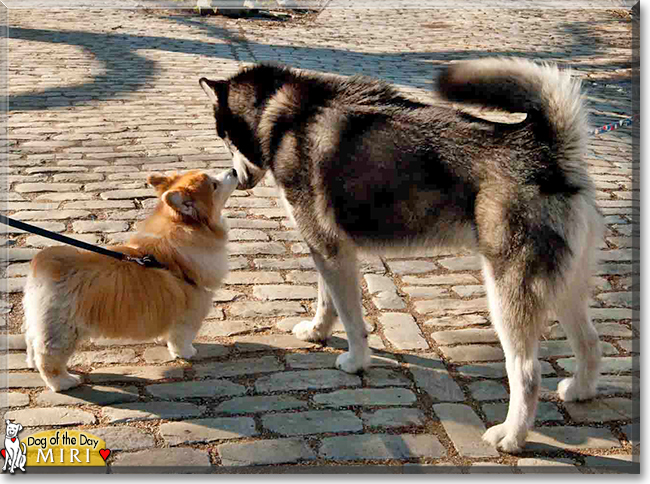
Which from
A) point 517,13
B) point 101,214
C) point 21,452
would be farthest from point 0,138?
point 517,13

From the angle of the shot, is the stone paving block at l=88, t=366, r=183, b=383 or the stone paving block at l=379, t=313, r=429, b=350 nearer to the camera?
the stone paving block at l=88, t=366, r=183, b=383

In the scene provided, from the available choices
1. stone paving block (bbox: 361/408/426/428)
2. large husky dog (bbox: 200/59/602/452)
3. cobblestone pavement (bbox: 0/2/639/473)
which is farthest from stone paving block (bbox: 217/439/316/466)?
large husky dog (bbox: 200/59/602/452)

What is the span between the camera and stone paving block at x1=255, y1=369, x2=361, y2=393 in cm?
448

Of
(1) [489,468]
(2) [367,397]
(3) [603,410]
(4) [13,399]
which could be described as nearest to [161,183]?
(4) [13,399]

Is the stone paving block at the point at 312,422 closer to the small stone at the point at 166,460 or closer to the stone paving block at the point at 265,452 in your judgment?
the stone paving block at the point at 265,452

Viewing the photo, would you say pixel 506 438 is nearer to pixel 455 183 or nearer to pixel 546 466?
pixel 546 466

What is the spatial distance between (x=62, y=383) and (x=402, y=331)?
2226mm

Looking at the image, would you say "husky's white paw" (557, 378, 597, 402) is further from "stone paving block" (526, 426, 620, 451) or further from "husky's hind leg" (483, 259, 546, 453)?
"husky's hind leg" (483, 259, 546, 453)

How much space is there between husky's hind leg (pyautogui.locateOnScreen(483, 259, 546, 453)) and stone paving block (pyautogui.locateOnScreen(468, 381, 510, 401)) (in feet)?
1.44

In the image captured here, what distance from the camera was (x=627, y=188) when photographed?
25.4 feet

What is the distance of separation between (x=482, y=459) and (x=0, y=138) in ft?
23.5

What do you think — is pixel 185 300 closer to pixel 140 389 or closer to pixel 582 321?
pixel 140 389

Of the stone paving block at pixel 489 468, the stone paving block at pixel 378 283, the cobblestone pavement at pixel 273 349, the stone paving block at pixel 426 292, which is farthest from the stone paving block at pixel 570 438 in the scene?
the stone paving block at pixel 378 283

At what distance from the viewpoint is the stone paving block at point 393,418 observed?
4.14m
